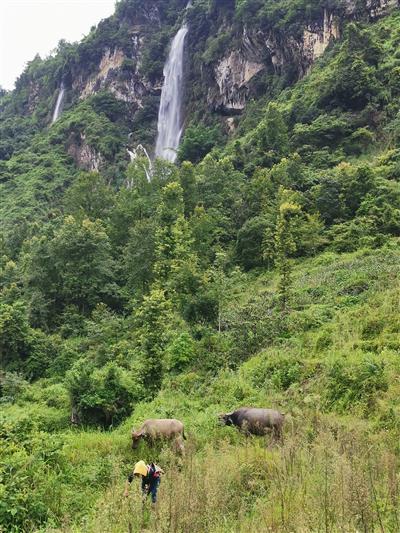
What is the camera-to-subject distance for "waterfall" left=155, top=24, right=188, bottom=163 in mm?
63375

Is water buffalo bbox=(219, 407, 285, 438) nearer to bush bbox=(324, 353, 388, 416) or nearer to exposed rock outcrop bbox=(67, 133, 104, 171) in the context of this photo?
bush bbox=(324, 353, 388, 416)

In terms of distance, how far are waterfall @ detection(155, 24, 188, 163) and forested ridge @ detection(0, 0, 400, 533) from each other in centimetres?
205

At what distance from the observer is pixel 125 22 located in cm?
8381

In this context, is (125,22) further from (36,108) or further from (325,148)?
(325,148)

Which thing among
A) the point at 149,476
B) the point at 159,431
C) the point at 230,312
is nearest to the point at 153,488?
the point at 149,476

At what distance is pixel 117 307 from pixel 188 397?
658 inches

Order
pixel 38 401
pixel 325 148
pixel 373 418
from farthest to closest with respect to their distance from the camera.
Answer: pixel 325 148 < pixel 38 401 < pixel 373 418

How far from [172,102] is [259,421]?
6423cm

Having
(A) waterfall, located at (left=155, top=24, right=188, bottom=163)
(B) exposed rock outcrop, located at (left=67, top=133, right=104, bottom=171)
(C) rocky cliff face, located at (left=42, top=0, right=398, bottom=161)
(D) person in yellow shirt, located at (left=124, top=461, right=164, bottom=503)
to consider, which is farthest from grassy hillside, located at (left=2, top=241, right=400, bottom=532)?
(B) exposed rock outcrop, located at (left=67, top=133, right=104, bottom=171)

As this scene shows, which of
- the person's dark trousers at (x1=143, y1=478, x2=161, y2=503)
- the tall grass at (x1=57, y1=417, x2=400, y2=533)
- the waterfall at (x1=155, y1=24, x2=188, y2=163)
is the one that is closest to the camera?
the tall grass at (x1=57, y1=417, x2=400, y2=533)

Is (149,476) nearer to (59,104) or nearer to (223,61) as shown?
(223,61)

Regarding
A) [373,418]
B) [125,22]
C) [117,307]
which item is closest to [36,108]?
[125,22]

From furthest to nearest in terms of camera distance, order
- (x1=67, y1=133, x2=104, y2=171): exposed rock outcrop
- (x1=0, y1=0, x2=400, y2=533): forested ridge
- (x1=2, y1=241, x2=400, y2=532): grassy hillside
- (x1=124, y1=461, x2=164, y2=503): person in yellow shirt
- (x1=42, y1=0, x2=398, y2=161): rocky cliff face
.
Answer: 1. (x1=67, y1=133, x2=104, y2=171): exposed rock outcrop
2. (x1=42, y1=0, x2=398, y2=161): rocky cliff face
3. (x1=124, y1=461, x2=164, y2=503): person in yellow shirt
4. (x1=0, y1=0, x2=400, y2=533): forested ridge
5. (x1=2, y1=241, x2=400, y2=532): grassy hillside

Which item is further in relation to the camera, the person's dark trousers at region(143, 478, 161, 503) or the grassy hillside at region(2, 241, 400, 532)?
the person's dark trousers at region(143, 478, 161, 503)
